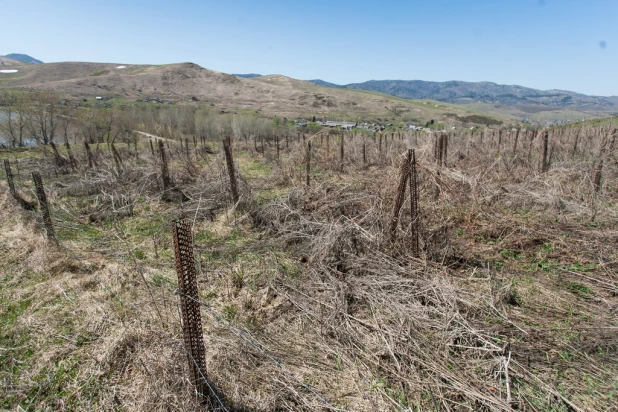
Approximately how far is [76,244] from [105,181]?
3.78 meters

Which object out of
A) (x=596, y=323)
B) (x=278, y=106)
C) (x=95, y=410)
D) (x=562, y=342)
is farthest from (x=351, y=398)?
(x=278, y=106)

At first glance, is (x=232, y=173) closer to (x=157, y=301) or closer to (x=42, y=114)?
(x=157, y=301)

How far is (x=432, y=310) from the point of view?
3529 mm

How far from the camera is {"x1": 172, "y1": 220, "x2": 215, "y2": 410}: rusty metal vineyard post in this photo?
2.14 meters

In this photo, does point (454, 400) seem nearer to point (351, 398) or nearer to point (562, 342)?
point (351, 398)

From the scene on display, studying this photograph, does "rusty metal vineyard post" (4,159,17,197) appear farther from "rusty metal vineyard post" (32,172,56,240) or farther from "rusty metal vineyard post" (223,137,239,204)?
"rusty metal vineyard post" (223,137,239,204)

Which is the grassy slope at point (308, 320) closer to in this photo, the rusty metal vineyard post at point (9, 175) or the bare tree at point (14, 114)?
the rusty metal vineyard post at point (9, 175)

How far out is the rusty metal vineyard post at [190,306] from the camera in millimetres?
2137

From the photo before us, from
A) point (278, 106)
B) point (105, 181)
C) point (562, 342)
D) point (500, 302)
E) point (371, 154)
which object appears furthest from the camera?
point (278, 106)

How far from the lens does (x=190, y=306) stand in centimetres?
228

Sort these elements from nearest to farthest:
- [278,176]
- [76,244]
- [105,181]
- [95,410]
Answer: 1. [95,410]
2. [76,244]
3. [105,181]
4. [278,176]

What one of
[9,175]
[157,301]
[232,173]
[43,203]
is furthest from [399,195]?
[9,175]

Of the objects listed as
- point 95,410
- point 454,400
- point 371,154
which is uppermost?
point 371,154

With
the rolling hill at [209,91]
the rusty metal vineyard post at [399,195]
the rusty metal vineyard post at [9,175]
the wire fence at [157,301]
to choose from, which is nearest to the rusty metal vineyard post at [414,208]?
the rusty metal vineyard post at [399,195]
